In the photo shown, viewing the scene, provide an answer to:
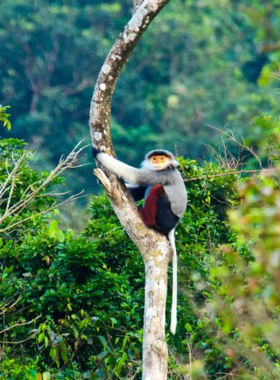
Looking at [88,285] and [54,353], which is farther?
[88,285]

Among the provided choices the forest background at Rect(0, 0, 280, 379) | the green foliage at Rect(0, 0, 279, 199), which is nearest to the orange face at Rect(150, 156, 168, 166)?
the forest background at Rect(0, 0, 280, 379)

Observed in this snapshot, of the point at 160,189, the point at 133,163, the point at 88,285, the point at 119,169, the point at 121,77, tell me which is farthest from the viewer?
the point at 121,77

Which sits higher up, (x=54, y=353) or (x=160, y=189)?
(x=160, y=189)

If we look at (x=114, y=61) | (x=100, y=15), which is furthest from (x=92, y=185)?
(x=114, y=61)

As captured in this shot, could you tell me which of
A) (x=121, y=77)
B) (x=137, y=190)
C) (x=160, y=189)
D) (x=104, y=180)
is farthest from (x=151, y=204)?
(x=121, y=77)

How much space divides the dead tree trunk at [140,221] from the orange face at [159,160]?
1.23 m

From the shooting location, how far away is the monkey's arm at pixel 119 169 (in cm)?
579

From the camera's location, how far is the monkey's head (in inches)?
282

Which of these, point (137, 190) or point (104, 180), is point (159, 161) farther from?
point (104, 180)

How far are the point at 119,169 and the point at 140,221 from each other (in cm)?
56

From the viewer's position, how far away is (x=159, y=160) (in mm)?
7188

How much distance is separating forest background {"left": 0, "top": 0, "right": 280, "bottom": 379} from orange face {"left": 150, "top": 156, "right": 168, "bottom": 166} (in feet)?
1.76

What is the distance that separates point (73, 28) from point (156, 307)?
2034 centimetres

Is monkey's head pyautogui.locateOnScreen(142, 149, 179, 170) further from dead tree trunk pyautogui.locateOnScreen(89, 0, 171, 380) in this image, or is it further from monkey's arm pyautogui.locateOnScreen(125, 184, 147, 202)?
dead tree trunk pyautogui.locateOnScreen(89, 0, 171, 380)
